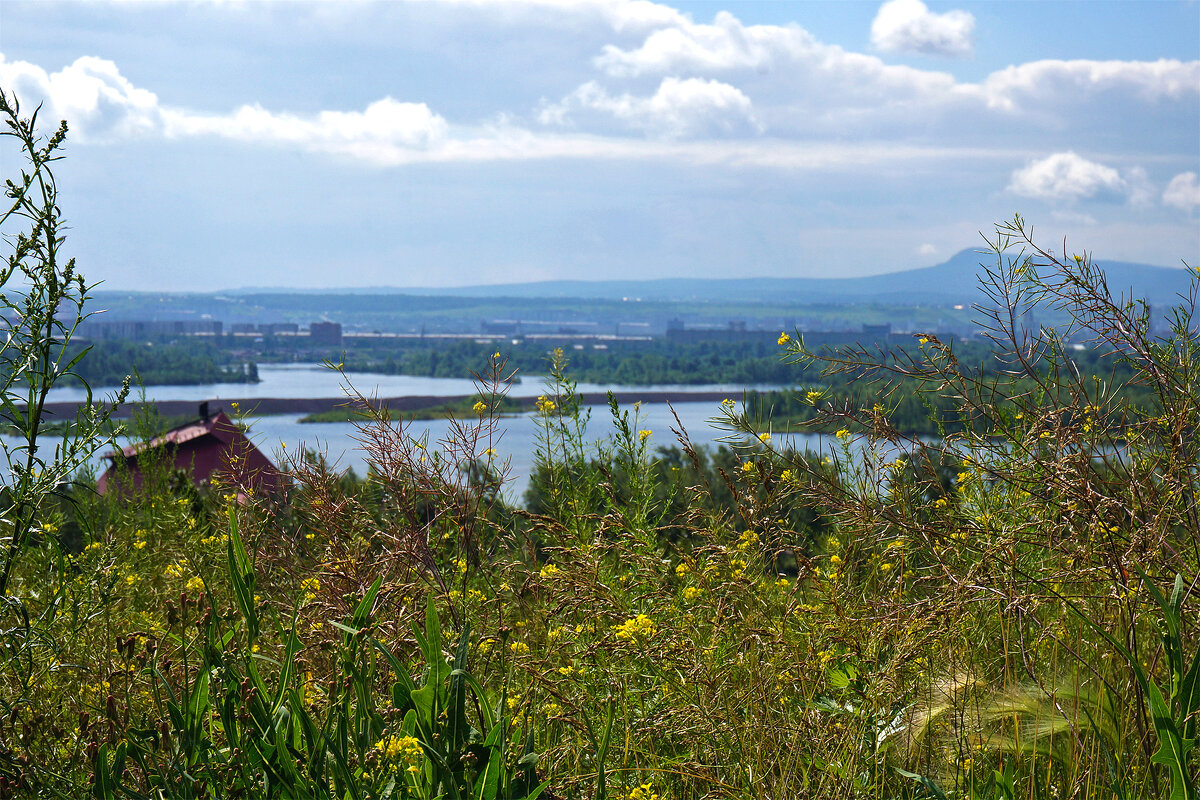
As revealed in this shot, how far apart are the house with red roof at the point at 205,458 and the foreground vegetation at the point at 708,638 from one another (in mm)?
135

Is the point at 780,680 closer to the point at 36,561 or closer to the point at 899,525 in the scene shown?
the point at 899,525

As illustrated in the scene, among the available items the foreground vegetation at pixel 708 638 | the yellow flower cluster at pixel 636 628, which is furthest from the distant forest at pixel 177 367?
the yellow flower cluster at pixel 636 628

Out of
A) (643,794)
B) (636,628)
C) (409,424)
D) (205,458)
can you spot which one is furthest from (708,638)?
(205,458)

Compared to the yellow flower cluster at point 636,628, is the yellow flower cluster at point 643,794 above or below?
below

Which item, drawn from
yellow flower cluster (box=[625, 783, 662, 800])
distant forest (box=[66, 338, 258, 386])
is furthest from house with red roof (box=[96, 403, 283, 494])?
distant forest (box=[66, 338, 258, 386])

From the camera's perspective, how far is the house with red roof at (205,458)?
286 cm

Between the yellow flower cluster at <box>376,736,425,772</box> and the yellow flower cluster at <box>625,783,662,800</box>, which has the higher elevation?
the yellow flower cluster at <box>376,736,425,772</box>

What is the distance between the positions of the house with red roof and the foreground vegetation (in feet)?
0.44

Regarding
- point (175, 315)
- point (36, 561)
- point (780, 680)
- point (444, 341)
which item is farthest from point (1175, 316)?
point (175, 315)

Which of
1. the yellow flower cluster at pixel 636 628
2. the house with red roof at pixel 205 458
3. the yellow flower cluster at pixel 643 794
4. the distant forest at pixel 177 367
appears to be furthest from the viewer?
the distant forest at pixel 177 367

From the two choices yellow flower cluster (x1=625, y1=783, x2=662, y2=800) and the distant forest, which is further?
the distant forest

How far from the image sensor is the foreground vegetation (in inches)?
66.4

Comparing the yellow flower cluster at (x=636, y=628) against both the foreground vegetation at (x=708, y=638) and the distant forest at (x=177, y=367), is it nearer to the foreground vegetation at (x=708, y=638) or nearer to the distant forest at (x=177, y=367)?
the foreground vegetation at (x=708, y=638)

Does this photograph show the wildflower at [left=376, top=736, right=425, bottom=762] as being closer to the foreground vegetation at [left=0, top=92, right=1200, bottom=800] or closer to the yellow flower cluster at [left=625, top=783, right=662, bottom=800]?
the foreground vegetation at [left=0, top=92, right=1200, bottom=800]
